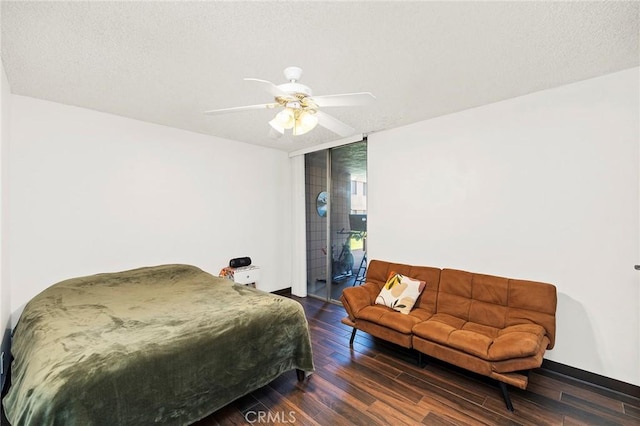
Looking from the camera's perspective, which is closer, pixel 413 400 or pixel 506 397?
pixel 506 397

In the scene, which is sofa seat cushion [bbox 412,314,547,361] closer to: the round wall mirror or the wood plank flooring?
the wood plank flooring

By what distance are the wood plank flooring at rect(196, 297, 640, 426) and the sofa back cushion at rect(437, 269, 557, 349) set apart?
1.48ft

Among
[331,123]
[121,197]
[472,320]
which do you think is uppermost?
[331,123]

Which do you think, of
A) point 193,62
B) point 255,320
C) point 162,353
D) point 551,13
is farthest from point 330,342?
A: point 551,13

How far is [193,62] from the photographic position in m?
2.04

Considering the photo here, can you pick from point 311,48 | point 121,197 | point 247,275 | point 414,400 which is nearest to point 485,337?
point 414,400

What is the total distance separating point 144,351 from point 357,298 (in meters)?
1.97

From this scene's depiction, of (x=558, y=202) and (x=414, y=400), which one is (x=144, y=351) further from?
(x=558, y=202)

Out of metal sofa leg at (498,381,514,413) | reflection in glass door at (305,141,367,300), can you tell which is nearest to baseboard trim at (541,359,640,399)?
metal sofa leg at (498,381,514,413)

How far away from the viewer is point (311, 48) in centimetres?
186

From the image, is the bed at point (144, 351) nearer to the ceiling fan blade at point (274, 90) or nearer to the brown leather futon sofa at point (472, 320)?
the brown leather futon sofa at point (472, 320)

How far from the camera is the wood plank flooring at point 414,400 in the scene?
6.36 feet

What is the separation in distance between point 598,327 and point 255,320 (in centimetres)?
275

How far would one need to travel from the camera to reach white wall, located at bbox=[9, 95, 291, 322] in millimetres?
2643
